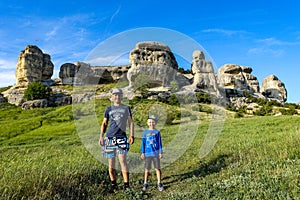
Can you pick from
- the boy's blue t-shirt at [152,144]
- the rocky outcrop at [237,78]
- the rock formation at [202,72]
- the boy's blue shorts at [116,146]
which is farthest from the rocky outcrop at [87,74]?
the boy's blue shorts at [116,146]

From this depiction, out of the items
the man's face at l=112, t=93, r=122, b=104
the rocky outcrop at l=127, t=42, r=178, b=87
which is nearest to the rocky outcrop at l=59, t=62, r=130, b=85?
the rocky outcrop at l=127, t=42, r=178, b=87

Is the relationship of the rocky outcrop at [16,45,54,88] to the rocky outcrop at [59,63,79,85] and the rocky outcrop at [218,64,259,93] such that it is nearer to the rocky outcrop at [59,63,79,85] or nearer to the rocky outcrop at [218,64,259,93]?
the rocky outcrop at [59,63,79,85]

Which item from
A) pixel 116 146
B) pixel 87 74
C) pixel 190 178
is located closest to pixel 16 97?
pixel 87 74

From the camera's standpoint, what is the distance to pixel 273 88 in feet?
271

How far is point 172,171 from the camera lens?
31.8ft

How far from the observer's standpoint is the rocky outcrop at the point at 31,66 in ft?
249

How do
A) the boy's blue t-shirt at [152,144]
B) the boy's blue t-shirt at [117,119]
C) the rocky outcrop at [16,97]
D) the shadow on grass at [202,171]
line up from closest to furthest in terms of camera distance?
the boy's blue t-shirt at [117,119] < the boy's blue t-shirt at [152,144] < the shadow on grass at [202,171] < the rocky outcrop at [16,97]

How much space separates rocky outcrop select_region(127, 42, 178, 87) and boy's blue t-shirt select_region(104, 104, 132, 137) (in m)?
48.4

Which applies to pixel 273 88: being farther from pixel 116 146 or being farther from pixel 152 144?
pixel 116 146

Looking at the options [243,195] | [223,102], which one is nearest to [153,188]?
[243,195]

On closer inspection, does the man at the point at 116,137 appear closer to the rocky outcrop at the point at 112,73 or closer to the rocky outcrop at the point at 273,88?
the rocky outcrop at the point at 273,88

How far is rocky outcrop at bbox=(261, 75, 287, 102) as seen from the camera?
79688 mm

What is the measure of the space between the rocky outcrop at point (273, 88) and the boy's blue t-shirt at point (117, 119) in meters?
77.8

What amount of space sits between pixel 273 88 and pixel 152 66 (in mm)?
40132
